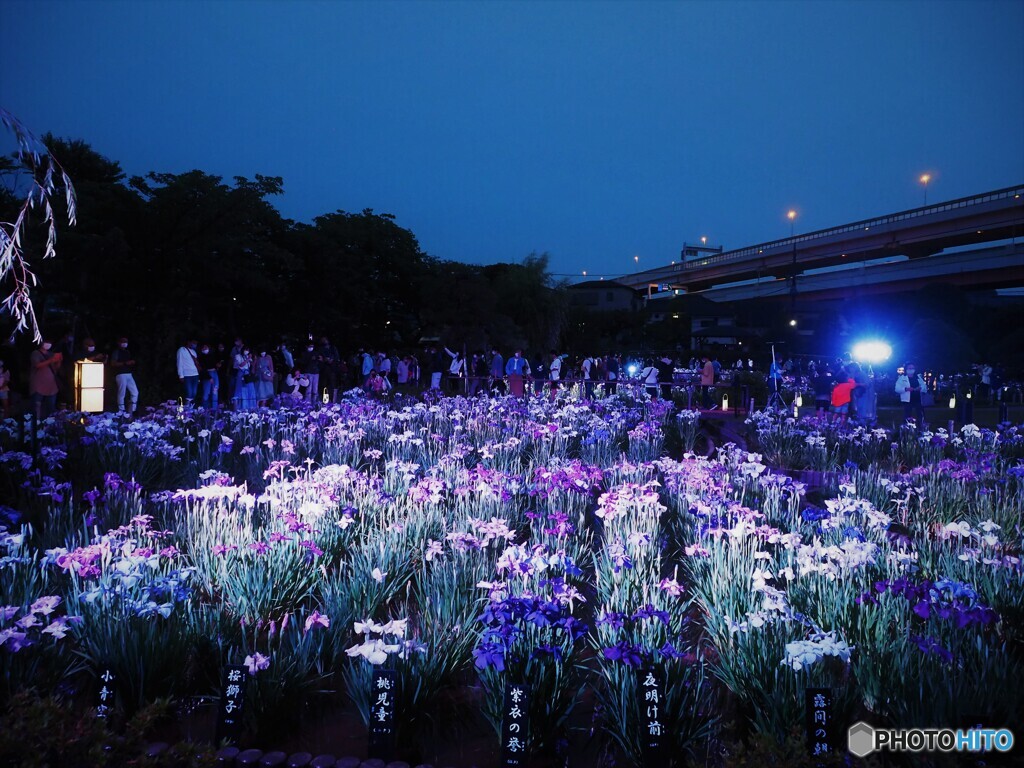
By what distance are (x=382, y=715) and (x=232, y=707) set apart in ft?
1.96

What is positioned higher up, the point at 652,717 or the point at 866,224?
the point at 866,224

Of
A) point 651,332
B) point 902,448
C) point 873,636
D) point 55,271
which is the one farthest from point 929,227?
point 873,636

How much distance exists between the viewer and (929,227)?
4353 centimetres

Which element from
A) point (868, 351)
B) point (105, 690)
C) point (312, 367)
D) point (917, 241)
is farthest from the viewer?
point (917, 241)

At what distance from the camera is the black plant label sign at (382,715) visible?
2.84m

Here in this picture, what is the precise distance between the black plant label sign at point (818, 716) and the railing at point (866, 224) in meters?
42.6

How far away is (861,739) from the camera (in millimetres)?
2844

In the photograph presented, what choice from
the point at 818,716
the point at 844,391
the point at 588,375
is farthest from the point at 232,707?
the point at 588,375

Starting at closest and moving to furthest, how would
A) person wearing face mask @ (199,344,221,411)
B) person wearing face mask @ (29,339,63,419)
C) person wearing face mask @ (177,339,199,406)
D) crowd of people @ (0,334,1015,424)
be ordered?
person wearing face mask @ (29,339,63,419) → crowd of people @ (0,334,1015,424) → person wearing face mask @ (177,339,199,406) → person wearing face mask @ (199,344,221,411)

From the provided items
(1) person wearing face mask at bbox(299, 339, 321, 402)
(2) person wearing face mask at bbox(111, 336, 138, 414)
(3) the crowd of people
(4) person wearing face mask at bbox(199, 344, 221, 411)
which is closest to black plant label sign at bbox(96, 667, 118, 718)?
(3) the crowd of people

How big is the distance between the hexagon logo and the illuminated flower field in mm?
55

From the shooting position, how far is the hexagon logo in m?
2.82

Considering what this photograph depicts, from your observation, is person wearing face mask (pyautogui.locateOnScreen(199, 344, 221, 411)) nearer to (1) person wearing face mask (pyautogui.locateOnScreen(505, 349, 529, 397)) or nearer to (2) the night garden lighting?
(1) person wearing face mask (pyautogui.locateOnScreen(505, 349, 529, 397))

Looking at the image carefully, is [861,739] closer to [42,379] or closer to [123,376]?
[42,379]
